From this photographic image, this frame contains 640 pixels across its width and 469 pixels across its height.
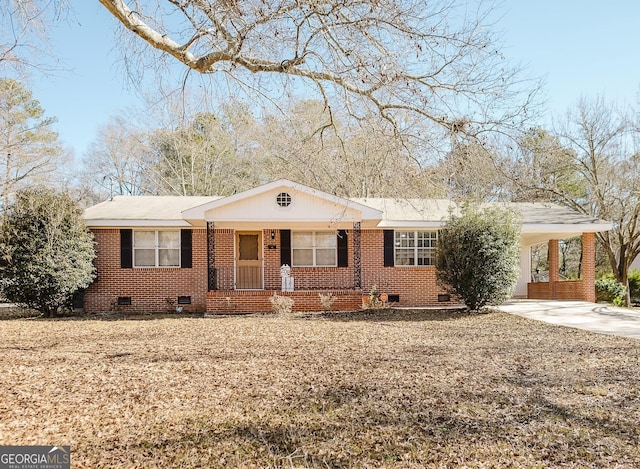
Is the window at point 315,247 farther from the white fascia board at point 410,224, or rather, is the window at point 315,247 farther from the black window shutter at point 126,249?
the black window shutter at point 126,249

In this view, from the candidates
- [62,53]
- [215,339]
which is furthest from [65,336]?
[62,53]

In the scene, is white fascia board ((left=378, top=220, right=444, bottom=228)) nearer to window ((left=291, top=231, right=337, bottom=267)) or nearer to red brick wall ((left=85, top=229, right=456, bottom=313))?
red brick wall ((left=85, top=229, right=456, bottom=313))

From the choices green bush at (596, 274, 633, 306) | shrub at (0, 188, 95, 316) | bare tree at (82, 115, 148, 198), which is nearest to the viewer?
shrub at (0, 188, 95, 316)

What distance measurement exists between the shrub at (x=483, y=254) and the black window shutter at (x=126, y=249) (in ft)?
32.0

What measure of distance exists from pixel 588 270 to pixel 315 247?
9038mm

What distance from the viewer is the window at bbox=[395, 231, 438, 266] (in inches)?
683

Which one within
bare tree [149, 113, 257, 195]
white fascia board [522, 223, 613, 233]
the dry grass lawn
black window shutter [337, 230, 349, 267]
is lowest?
the dry grass lawn

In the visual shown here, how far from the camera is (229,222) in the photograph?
15570mm

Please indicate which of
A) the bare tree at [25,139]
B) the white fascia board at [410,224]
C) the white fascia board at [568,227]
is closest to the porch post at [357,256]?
the white fascia board at [410,224]

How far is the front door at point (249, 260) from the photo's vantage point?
17328 millimetres

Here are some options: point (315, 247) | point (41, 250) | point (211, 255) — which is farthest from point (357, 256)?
point (41, 250)

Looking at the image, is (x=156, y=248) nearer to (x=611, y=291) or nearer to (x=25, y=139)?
(x=25, y=139)

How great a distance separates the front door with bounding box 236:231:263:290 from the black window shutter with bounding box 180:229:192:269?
1626 millimetres

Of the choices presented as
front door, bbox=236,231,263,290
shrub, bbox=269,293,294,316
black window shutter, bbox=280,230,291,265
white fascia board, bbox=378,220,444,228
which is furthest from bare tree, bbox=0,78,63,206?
white fascia board, bbox=378,220,444,228
